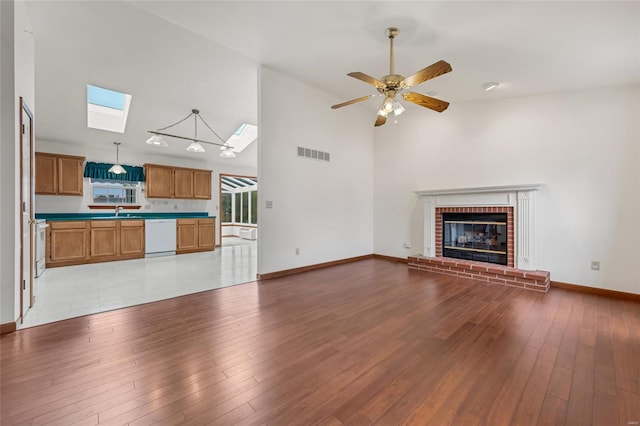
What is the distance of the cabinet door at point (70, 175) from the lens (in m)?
5.66

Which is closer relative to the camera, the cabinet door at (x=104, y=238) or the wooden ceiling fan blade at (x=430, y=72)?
the wooden ceiling fan blade at (x=430, y=72)

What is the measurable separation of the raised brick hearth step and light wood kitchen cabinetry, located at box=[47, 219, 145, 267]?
6.24 metres

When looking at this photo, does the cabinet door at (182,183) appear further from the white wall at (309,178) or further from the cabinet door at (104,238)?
the white wall at (309,178)

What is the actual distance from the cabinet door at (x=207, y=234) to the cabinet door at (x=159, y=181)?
3.75 ft

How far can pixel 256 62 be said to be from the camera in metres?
4.12

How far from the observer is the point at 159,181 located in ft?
22.9

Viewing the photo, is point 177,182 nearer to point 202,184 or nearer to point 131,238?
point 202,184

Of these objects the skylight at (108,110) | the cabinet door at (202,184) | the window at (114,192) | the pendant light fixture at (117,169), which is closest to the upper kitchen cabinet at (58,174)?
the window at (114,192)

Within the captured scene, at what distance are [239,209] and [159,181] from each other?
4.60 m

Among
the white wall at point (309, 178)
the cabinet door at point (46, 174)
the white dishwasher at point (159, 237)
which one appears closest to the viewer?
the white wall at point (309, 178)

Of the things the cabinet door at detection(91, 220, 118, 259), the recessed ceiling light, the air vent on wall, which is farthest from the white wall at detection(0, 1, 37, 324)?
the recessed ceiling light

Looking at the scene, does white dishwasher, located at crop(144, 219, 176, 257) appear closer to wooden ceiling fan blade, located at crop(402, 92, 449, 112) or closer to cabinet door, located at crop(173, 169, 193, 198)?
cabinet door, located at crop(173, 169, 193, 198)

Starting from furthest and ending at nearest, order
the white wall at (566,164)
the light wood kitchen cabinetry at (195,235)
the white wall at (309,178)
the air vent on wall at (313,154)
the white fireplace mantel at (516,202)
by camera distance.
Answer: the light wood kitchen cabinetry at (195,235) → the air vent on wall at (313,154) → the white wall at (309,178) → the white fireplace mantel at (516,202) → the white wall at (566,164)

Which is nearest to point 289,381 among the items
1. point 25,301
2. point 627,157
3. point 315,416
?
point 315,416
